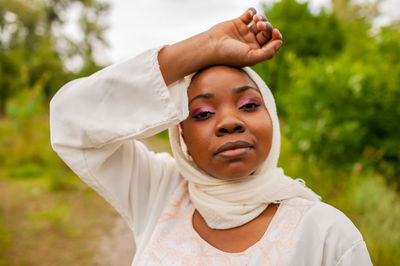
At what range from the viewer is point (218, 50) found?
1328mm

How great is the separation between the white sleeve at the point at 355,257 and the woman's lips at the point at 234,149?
1.67 ft

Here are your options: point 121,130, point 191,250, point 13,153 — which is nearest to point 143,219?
point 191,250

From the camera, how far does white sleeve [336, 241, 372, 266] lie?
1.14 metres

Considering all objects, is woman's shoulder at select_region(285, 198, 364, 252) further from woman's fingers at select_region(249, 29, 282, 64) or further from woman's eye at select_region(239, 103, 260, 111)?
woman's fingers at select_region(249, 29, 282, 64)

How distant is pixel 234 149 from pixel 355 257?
0.57 m

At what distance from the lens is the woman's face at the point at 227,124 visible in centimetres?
128

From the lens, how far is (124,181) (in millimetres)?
1548

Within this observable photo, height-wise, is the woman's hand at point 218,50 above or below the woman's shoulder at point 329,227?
above

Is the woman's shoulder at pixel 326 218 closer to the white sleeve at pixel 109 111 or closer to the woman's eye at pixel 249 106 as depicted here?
the woman's eye at pixel 249 106

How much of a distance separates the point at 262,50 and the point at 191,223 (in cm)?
81

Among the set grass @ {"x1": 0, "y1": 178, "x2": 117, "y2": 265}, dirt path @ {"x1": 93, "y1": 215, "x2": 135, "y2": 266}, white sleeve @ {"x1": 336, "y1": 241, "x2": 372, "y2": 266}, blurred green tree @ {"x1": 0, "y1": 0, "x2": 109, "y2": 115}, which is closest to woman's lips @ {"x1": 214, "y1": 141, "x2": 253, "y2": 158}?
white sleeve @ {"x1": 336, "y1": 241, "x2": 372, "y2": 266}

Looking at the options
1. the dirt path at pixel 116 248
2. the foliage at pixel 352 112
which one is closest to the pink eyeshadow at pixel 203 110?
the dirt path at pixel 116 248

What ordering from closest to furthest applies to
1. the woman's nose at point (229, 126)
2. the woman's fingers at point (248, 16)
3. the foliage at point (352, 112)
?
1. the woman's nose at point (229, 126)
2. the woman's fingers at point (248, 16)
3. the foliage at point (352, 112)

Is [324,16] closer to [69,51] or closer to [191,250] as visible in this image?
[191,250]
